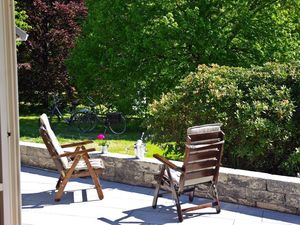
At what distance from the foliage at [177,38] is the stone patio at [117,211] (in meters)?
6.01

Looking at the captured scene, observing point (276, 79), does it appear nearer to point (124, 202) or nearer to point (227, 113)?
point (227, 113)

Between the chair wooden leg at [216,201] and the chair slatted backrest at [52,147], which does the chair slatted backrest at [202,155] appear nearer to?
the chair wooden leg at [216,201]

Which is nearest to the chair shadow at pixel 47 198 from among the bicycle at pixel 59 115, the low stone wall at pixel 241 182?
the low stone wall at pixel 241 182

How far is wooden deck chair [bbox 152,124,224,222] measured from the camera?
177 inches

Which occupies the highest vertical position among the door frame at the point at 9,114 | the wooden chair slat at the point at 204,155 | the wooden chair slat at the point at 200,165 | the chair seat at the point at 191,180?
the door frame at the point at 9,114

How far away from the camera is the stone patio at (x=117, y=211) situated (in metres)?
4.54

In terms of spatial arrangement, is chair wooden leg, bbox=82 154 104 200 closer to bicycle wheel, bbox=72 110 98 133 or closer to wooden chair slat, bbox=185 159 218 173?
wooden chair slat, bbox=185 159 218 173

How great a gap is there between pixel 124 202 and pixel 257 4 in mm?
8058

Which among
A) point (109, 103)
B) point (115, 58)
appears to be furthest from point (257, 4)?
point (109, 103)

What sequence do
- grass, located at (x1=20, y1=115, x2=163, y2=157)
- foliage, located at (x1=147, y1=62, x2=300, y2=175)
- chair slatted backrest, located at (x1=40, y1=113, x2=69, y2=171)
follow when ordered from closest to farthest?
chair slatted backrest, located at (x1=40, y1=113, x2=69, y2=171) → foliage, located at (x1=147, y1=62, x2=300, y2=175) → grass, located at (x1=20, y1=115, x2=163, y2=157)

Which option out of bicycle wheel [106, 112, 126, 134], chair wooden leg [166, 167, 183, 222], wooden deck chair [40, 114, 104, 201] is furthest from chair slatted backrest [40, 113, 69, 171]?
bicycle wheel [106, 112, 126, 134]

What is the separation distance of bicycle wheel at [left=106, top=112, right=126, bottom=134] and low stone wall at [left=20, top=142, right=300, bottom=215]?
18.0 feet

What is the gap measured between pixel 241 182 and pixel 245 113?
3.49 ft

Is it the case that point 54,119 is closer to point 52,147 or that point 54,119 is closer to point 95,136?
point 95,136
